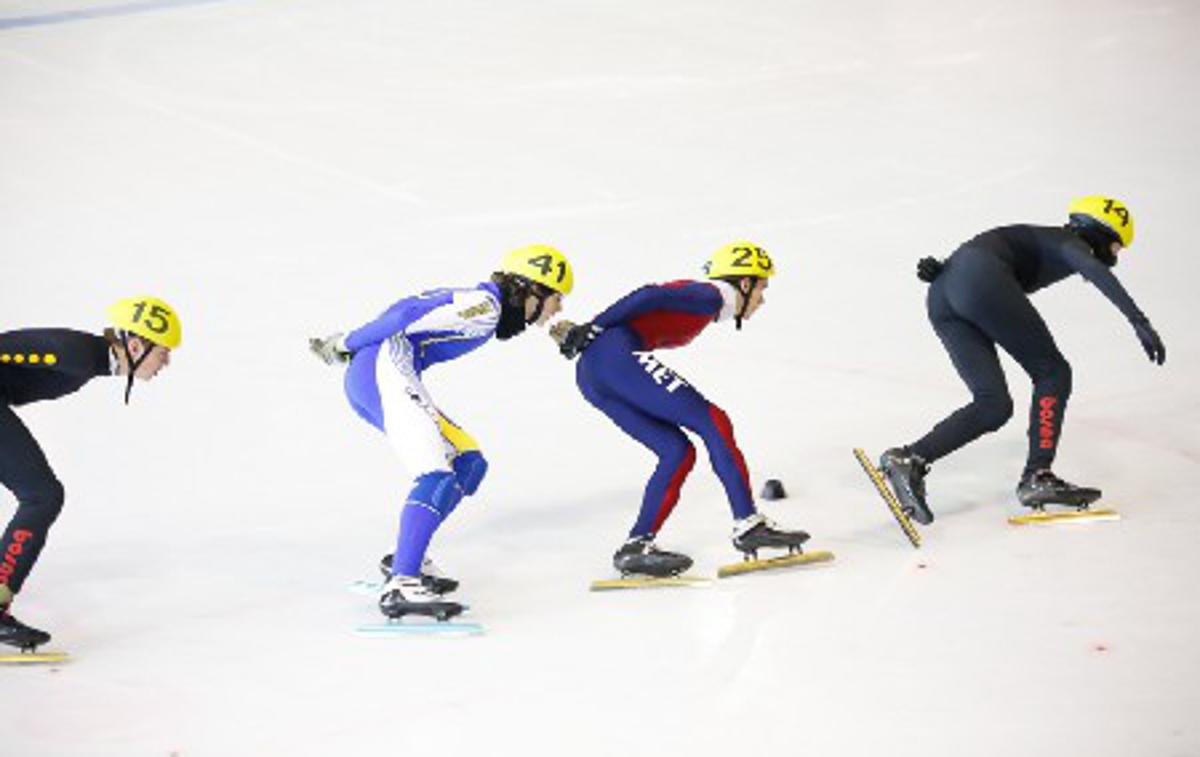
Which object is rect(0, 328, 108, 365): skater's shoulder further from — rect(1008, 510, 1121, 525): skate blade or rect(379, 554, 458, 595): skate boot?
rect(1008, 510, 1121, 525): skate blade

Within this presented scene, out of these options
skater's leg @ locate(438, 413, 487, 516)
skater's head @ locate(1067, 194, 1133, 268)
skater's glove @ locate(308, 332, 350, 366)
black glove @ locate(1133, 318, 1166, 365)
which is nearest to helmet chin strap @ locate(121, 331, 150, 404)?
skater's glove @ locate(308, 332, 350, 366)

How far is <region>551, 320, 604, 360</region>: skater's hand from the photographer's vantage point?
24.0 feet

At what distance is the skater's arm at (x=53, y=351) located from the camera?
6.75 meters

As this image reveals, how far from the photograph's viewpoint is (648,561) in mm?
7230

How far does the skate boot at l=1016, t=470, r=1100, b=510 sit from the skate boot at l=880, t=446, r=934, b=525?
1.18 ft

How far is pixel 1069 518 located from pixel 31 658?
12.0 ft

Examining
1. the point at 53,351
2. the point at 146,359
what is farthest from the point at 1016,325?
the point at 53,351

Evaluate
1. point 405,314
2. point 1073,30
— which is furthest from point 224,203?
point 1073,30

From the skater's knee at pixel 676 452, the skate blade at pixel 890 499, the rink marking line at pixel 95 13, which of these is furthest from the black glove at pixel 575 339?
the rink marking line at pixel 95 13

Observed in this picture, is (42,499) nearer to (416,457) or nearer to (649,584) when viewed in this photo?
(416,457)

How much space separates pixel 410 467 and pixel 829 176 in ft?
20.2

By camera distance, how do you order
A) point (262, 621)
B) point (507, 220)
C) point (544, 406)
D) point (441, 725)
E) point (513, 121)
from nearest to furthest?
point (441, 725) → point (262, 621) → point (544, 406) → point (507, 220) → point (513, 121)

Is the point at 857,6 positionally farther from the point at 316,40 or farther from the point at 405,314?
the point at 405,314

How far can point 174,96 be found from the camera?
14.1 metres
